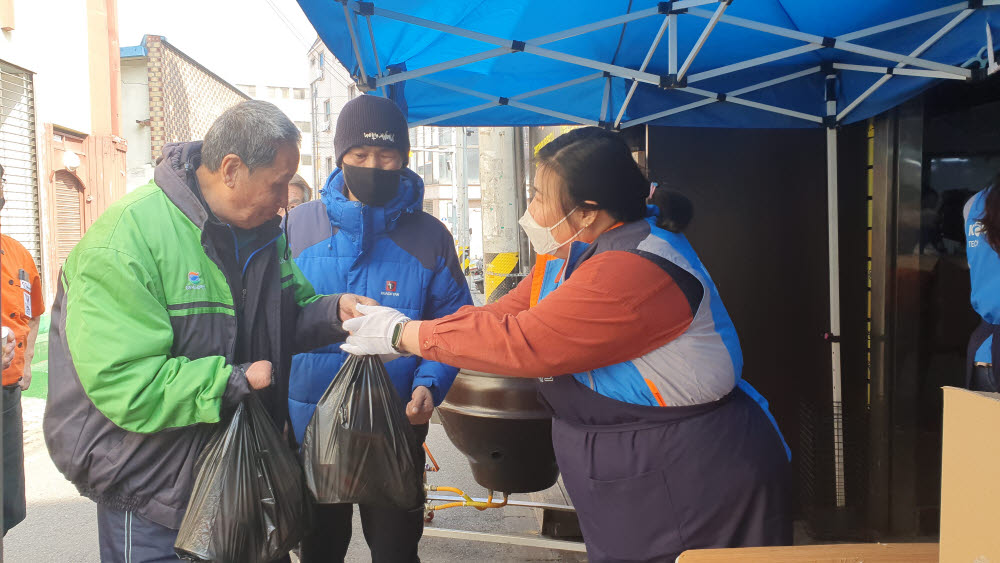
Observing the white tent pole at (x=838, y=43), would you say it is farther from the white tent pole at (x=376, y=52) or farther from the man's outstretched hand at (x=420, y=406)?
the man's outstretched hand at (x=420, y=406)

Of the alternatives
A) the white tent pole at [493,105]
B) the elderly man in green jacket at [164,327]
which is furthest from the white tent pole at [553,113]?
the elderly man in green jacket at [164,327]

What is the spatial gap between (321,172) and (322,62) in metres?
7.05

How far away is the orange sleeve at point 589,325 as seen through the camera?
1.65m

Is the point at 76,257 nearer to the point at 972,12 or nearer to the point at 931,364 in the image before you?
the point at 972,12

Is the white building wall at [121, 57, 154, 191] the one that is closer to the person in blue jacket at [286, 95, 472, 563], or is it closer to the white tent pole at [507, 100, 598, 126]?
the white tent pole at [507, 100, 598, 126]

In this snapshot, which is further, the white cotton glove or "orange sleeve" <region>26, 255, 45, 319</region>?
"orange sleeve" <region>26, 255, 45, 319</region>

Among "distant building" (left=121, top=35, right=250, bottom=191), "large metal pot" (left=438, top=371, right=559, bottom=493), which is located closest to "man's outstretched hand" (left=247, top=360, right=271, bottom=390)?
"large metal pot" (left=438, top=371, right=559, bottom=493)

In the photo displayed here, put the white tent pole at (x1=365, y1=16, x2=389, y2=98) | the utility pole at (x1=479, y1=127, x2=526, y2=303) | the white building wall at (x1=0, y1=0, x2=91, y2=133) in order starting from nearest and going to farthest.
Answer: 1. the white tent pole at (x1=365, y1=16, x2=389, y2=98)
2. the utility pole at (x1=479, y1=127, x2=526, y2=303)
3. the white building wall at (x1=0, y1=0, x2=91, y2=133)

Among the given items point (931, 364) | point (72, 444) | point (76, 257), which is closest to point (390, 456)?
point (72, 444)

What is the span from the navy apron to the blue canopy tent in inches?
65.7

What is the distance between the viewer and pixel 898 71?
10.1ft

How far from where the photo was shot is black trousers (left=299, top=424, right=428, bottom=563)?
230 cm

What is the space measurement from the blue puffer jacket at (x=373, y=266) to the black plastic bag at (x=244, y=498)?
0.60 metres

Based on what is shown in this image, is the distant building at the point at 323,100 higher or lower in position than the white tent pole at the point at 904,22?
higher
